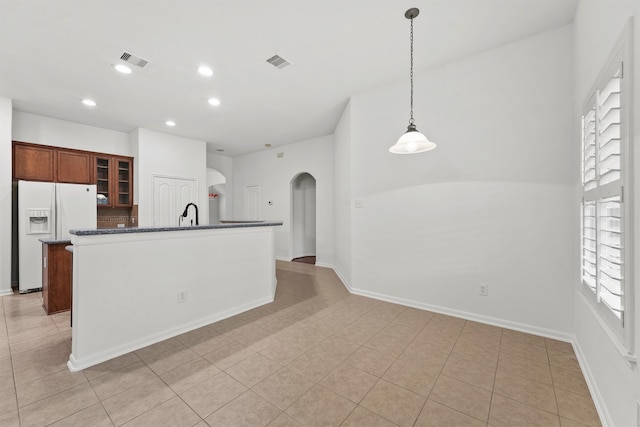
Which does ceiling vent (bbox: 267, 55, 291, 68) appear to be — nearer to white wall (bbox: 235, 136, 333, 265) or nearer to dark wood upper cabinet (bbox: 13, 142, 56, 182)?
white wall (bbox: 235, 136, 333, 265)

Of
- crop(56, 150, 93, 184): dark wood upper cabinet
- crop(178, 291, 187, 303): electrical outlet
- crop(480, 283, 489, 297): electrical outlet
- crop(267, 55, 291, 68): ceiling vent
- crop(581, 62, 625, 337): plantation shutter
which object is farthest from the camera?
crop(56, 150, 93, 184): dark wood upper cabinet

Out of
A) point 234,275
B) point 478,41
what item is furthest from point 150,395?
point 478,41

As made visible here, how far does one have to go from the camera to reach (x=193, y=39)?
8.82ft

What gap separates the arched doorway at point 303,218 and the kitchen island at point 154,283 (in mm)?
3588

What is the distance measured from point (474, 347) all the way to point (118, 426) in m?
2.73

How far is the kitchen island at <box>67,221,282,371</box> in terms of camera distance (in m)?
2.10

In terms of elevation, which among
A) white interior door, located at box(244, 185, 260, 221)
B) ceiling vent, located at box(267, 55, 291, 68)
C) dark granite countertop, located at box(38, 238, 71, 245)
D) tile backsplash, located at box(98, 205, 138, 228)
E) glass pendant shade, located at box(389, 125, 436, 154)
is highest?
ceiling vent, located at box(267, 55, 291, 68)

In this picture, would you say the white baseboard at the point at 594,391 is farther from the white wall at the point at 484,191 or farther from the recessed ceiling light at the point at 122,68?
the recessed ceiling light at the point at 122,68

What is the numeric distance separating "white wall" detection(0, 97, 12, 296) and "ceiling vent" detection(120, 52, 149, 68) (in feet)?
8.77

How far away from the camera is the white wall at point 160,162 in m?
5.37

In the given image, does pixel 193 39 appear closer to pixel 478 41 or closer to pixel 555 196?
pixel 478 41

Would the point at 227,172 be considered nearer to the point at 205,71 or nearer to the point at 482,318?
the point at 205,71

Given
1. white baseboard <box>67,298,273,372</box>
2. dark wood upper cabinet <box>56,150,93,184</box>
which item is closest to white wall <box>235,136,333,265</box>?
white baseboard <box>67,298,273,372</box>

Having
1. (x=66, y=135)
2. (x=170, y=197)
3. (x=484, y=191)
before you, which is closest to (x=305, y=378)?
(x=484, y=191)
